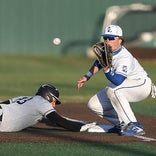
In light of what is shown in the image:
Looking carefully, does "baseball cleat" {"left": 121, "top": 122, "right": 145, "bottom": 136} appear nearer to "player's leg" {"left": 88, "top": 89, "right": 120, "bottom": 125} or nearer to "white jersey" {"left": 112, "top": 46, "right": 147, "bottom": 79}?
"player's leg" {"left": 88, "top": 89, "right": 120, "bottom": 125}

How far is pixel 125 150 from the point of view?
27.4ft

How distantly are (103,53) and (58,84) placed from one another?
10374 millimetres

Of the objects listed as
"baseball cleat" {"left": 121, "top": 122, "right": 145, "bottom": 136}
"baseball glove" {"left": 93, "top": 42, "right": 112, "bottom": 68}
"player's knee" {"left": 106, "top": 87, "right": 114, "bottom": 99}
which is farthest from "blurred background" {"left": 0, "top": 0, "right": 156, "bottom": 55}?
"baseball cleat" {"left": 121, "top": 122, "right": 145, "bottom": 136}

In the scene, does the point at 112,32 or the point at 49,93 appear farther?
the point at 112,32

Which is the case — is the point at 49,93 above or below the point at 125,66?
below

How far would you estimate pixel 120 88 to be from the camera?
382 inches

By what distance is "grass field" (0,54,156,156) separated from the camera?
8250mm

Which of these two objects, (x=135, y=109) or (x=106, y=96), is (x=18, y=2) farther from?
(x=106, y=96)

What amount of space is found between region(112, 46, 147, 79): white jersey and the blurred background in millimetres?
20560

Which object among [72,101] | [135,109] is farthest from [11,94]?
[135,109]

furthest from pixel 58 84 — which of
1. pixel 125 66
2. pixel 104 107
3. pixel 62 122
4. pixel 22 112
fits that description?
pixel 62 122

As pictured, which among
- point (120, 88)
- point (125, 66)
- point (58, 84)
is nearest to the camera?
point (125, 66)

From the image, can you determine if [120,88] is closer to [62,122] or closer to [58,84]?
[62,122]

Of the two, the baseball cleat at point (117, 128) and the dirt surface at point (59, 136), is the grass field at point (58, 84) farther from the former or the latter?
the baseball cleat at point (117, 128)
